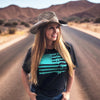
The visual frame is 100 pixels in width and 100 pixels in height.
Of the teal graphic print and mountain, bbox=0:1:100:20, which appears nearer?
the teal graphic print

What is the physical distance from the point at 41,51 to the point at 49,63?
0.17m

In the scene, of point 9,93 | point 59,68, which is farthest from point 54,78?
point 9,93

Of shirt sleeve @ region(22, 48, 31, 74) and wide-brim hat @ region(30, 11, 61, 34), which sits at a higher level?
wide-brim hat @ region(30, 11, 61, 34)

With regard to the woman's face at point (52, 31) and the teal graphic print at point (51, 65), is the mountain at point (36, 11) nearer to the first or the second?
the woman's face at point (52, 31)

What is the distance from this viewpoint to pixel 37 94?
1.98 m

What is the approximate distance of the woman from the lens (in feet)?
6.29

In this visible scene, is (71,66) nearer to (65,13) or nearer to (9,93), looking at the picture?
(9,93)

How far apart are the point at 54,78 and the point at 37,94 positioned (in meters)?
0.29

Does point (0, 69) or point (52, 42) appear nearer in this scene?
point (52, 42)

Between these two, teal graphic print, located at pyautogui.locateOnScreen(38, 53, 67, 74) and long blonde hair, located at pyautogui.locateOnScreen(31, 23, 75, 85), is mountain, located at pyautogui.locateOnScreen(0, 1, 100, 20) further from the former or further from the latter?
A: teal graphic print, located at pyautogui.locateOnScreen(38, 53, 67, 74)

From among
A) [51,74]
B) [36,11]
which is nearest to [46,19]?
[51,74]

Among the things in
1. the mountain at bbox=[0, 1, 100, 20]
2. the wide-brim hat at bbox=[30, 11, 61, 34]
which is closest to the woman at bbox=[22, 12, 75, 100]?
the wide-brim hat at bbox=[30, 11, 61, 34]

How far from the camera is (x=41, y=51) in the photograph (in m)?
1.94

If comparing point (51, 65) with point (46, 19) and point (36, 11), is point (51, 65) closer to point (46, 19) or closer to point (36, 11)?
point (46, 19)
